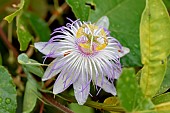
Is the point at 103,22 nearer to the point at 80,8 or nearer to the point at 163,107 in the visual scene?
the point at 80,8

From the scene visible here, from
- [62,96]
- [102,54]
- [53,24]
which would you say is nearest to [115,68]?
[102,54]

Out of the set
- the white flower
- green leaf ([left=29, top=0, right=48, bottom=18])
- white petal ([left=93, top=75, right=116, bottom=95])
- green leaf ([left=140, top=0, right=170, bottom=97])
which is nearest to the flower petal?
the white flower

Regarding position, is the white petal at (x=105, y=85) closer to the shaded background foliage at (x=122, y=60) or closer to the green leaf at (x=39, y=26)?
the shaded background foliage at (x=122, y=60)

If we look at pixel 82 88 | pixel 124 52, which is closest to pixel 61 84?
pixel 82 88

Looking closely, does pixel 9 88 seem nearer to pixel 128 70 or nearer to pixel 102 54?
pixel 102 54

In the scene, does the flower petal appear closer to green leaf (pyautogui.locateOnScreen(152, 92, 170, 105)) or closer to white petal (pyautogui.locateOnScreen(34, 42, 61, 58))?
white petal (pyautogui.locateOnScreen(34, 42, 61, 58))

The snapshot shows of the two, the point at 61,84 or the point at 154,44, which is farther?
the point at 61,84
